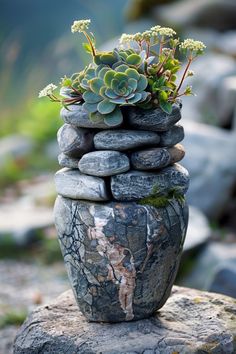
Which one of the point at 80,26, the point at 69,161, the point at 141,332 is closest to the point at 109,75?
the point at 80,26

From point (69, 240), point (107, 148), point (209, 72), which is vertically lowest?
point (69, 240)

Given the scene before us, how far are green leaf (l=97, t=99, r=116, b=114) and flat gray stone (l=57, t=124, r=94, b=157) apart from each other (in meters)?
0.18

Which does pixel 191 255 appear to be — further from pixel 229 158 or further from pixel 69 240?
pixel 69 240

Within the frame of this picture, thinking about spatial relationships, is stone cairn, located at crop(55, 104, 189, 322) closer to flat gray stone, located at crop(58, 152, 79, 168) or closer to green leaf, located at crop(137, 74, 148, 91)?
flat gray stone, located at crop(58, 152, 79, 168)

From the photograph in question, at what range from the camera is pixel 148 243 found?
3172 millimetres

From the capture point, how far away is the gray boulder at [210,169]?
621 cm

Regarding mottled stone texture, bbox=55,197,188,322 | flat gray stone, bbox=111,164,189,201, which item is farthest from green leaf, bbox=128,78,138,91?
mottled stone texture, bbox=55,197,188,322

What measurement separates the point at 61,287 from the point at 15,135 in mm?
3667

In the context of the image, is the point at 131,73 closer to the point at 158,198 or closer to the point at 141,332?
the point at 158,198

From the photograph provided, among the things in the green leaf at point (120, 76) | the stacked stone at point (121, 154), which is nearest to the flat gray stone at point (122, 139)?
the stacked stone at point (121, 154)

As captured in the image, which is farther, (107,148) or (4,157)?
(4,157)

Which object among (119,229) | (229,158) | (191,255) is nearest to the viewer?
(119,229)

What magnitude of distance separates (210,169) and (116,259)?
317cm

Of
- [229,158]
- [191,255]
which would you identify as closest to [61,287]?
[191,255]
